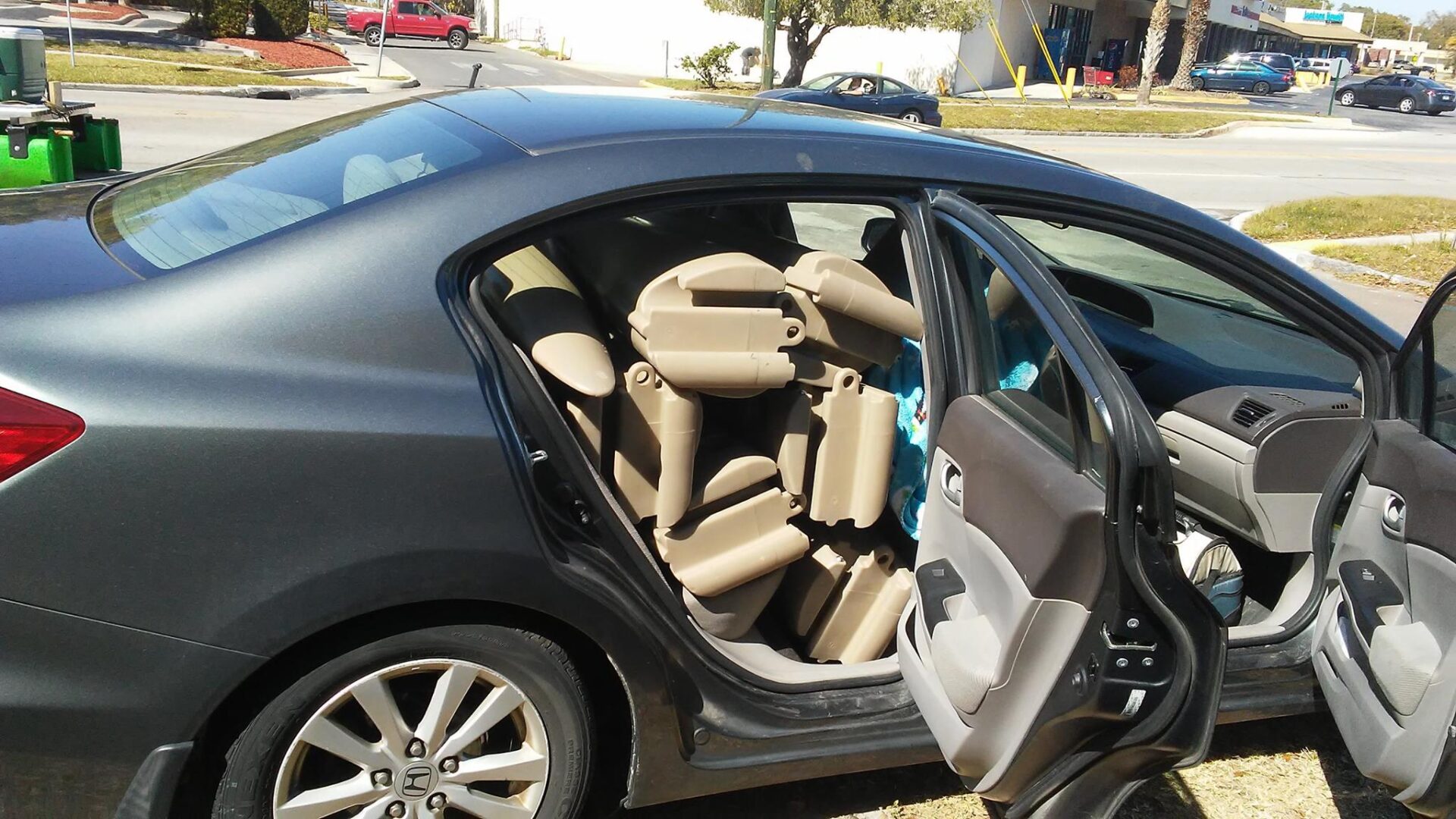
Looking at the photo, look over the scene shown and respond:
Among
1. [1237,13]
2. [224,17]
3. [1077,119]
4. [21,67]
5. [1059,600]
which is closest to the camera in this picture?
[1059,600]

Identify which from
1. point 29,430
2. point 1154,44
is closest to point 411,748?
point 29,430

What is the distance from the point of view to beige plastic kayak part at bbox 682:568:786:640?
2496 millimetres

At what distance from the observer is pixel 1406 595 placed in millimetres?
2398

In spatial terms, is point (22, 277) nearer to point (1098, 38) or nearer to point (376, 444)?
point (376, 444)

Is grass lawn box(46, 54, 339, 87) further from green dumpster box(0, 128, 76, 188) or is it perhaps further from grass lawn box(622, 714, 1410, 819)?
grass lawn box(622, 714, 1410, 819)

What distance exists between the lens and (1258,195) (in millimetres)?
15211

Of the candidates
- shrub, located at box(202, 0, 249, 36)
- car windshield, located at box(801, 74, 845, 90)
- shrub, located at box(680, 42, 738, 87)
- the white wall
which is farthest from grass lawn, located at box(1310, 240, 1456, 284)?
shrub, located at box(202, 0, 249, 36)

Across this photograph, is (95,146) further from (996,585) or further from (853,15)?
(853,15)

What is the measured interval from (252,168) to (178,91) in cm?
1854

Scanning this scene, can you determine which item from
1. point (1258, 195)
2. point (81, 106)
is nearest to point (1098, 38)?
point (1258, 195)

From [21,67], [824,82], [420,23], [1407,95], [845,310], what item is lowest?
[845,310]

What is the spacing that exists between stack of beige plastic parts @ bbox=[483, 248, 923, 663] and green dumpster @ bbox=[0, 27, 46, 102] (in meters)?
6.02

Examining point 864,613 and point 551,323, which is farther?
point 864,613

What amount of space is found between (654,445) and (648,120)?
2.45 feet
